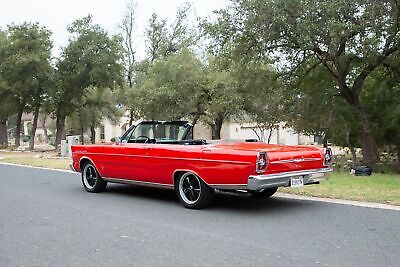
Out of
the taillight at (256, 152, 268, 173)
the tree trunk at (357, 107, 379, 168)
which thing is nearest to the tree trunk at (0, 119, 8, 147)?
the tree trunk at (357, 107, 379, 168)

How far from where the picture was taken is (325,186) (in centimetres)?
1030

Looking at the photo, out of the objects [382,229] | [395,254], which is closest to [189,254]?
[395,254]

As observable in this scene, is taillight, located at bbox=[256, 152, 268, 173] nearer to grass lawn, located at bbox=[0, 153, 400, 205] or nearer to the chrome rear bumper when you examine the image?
the chrome rear bumper

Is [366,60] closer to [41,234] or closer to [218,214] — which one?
[218,214]

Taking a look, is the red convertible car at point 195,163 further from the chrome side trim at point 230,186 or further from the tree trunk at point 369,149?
the tree trunk at point 369,149

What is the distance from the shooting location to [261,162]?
23.8ft

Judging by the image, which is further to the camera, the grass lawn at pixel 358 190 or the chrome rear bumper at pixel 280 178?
the grass lawn at pixel 358 190

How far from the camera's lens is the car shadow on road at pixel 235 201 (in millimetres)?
8109

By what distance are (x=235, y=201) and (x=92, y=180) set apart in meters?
3.40

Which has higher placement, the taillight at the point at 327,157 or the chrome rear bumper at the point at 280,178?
the taillight at the point at 327,157

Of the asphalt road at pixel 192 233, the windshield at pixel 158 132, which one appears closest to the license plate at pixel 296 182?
the asphalt road at pixel 192 233

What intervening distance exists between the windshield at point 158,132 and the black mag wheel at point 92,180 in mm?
1087

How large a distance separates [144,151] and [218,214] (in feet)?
6.77

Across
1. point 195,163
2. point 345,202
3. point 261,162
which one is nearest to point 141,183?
point 195,163
